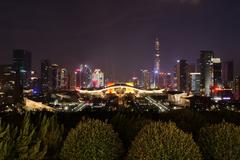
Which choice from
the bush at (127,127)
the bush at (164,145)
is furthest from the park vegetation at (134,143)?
the bush at (127,127)

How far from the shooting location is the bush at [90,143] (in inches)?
514

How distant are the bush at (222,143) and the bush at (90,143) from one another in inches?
121

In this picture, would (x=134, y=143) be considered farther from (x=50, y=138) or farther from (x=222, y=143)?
(x=50, y=138)

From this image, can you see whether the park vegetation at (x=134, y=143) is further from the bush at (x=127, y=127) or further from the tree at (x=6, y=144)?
the bush at (x=127, y=127)

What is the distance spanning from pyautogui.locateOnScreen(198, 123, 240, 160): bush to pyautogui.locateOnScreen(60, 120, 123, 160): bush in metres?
3.08

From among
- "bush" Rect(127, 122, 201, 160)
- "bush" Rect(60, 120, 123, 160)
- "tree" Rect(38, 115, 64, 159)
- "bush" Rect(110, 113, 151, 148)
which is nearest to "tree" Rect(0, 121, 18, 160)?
"bush" Rect(60, 120, 123, 160)

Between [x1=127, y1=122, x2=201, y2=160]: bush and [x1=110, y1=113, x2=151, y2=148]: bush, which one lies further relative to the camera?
[x1=110, y1=113, x2=151, y2=148]: bush

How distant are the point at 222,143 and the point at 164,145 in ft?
9.50

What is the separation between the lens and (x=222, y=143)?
13.6 metres

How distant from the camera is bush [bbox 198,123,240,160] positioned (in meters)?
13.4

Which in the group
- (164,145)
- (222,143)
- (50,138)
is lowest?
(50,138)

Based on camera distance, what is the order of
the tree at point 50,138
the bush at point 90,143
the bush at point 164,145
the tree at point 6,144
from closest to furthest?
the bush at point 164,145 → the tree at point 6,144 → the bush at point 90,143 → the tree at point 50,138

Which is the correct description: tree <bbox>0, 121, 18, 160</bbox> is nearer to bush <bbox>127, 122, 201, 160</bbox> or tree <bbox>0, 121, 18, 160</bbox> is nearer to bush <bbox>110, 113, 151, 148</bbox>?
bush <bbox>127, 122, 201, 160</bbox>

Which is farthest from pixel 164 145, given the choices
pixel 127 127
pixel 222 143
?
pixel 127 127
